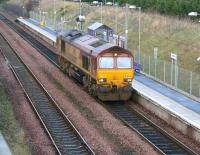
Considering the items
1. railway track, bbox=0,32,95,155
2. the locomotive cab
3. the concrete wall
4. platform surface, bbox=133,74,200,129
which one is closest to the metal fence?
platform surface, bbox=133,74,200,129

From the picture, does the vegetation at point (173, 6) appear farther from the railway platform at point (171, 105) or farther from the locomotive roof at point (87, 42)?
the railway platform at point (171, 105)

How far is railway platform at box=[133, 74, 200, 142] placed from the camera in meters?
24.2

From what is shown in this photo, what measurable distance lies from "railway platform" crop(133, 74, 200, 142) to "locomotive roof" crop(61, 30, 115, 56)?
3240 mm

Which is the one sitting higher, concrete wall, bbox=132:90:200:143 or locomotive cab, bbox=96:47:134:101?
locomotive cab, bbox=96:47:134:101

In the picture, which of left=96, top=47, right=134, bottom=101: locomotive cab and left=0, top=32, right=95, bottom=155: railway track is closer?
left=0, top=32, right=95, bottom=155: railway track

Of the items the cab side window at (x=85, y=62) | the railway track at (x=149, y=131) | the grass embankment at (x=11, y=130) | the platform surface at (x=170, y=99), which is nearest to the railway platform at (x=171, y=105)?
the platform surface at (x=170, y=99)

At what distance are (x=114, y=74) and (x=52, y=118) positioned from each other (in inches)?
198

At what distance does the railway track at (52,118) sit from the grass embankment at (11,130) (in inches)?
48.7

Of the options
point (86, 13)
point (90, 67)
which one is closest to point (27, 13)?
point (86, 13)

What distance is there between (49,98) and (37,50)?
84.2ft

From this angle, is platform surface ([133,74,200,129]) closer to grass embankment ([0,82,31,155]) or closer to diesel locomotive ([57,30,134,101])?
diesel locomotive ([57,30,134,101])

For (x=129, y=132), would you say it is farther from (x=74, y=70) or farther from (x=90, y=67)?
(x=74, y=70)

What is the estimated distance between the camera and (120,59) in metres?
30.8

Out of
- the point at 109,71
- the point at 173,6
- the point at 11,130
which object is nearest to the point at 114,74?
the point at 109,71
